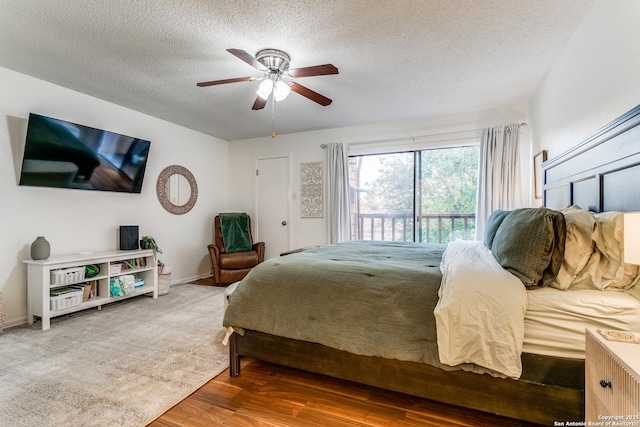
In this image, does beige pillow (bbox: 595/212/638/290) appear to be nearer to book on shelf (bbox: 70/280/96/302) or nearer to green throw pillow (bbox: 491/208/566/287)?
green throw pillow (bbox: 491/208/566/287)

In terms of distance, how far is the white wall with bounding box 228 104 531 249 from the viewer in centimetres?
382

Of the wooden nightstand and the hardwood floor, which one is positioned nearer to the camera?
the wooden nightstand

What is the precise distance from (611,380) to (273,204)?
4.75 metres

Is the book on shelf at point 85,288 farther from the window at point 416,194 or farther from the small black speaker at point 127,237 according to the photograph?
the window at point 416,194

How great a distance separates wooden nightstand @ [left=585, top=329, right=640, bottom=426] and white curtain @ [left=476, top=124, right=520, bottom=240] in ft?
9.67

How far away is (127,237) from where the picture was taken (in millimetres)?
3691

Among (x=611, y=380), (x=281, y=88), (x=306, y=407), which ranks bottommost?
(x=306, y=407)

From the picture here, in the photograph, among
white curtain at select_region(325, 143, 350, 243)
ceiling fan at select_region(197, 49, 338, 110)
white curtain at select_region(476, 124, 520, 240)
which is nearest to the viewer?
ceiling fan at select_region(197, 49, 338, 110)

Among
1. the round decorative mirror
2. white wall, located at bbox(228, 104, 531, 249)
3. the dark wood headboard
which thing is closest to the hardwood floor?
the dark wood headboard

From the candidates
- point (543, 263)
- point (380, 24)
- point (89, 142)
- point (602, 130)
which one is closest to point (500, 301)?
point (543, 263)

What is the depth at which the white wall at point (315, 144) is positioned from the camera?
12.5 ft

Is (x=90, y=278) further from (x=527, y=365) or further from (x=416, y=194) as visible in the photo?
(x=416, y=194)

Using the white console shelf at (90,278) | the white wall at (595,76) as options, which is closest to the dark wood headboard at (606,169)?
the white wall at (595,76)

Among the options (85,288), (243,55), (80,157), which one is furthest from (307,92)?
(85,288)
